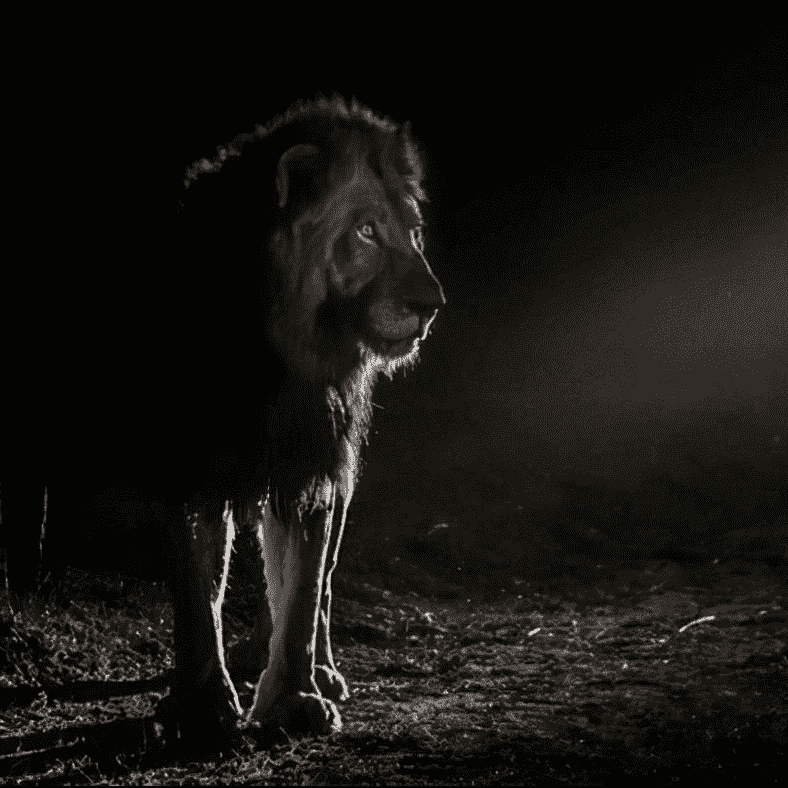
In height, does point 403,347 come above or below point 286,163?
below

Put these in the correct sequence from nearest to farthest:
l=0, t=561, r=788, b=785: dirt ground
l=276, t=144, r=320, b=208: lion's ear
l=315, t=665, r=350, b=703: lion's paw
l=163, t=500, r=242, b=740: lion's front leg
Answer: l=0, t=561, r=788, b=785: dirt ground < l=163, t=500, r=242, b=740: lion's front leg < l=276, t=144, r=320, b=208: lion's ear < l=315, t=665, r=350, b=703: lion's paw

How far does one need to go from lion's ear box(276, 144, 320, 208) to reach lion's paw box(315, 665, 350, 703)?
1.76 meters

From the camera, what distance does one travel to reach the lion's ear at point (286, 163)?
3254 millimetres

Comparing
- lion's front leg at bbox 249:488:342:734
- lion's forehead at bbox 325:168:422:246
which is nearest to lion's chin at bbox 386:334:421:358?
lion's forehead at bbox 325:168:422:246

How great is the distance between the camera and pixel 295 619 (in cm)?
345

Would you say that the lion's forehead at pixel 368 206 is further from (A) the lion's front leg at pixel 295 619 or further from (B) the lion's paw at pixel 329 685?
(B) the lion's paw at pixel 329 685

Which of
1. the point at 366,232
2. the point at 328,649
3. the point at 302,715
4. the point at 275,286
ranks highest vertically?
the point at 366,232

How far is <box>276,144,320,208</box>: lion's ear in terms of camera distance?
3254 mm

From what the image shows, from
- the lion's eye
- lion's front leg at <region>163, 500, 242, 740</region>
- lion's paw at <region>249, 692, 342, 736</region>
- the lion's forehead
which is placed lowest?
lion's paw at <region>249, 692, 342, 736</region>

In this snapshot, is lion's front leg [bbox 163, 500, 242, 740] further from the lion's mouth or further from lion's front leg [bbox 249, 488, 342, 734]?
the lion's mouth

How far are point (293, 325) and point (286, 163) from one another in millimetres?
552

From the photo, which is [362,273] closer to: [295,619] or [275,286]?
[275,286]

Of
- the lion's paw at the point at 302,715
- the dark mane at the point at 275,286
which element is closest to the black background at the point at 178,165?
the dark mane at the point at 275,286

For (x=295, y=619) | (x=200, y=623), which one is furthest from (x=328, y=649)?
(x=200, y=623)
